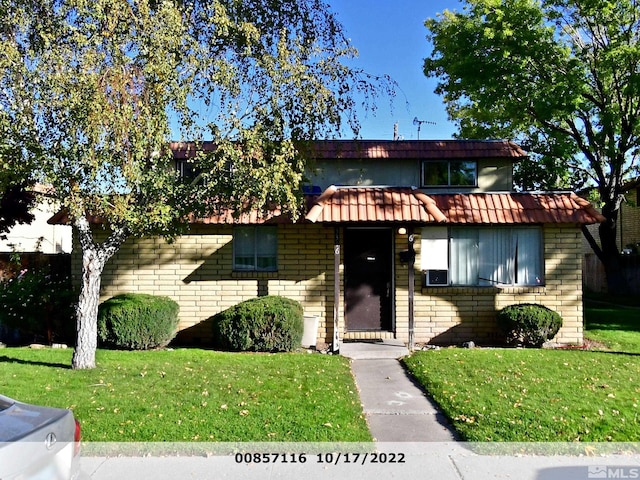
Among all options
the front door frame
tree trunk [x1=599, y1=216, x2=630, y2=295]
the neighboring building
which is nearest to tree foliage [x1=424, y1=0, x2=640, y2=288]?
tree trunk [x1=599, y1=216, x2=630, y2=295]

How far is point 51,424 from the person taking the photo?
123 inches

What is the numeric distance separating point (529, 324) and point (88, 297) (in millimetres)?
7606

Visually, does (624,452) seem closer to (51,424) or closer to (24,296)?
(51,424)

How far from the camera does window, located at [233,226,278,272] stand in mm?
10883

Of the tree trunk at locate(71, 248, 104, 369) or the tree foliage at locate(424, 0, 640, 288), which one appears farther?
the tree foliage at locate(424, 0, 640, 288)

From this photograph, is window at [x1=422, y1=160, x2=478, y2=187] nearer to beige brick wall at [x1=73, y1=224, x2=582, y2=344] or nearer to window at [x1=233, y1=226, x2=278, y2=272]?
beige brick wall at [x1=73, y1=224, x2=582, y2=344]

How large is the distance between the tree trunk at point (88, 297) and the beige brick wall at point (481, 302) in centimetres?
566

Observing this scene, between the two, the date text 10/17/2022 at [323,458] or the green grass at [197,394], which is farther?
the green grass at [197,394]

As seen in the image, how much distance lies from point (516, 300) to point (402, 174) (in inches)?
162

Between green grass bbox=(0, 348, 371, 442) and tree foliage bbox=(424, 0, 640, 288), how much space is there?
29.8 ft

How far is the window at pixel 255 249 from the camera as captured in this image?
10883 mm

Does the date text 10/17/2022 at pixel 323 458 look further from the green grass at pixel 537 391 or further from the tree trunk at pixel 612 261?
the tree trunk at pixel 612 261

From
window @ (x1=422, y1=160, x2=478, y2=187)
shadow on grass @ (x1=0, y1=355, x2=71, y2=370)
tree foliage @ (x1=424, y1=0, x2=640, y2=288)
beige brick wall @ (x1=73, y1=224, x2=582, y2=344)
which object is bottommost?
shadow on grass @ (x1=0, y1=355, x2=71, y2=370)

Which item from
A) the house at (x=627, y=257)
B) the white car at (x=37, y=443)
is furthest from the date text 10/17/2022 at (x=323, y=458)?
the house at (x=627, y=257)
